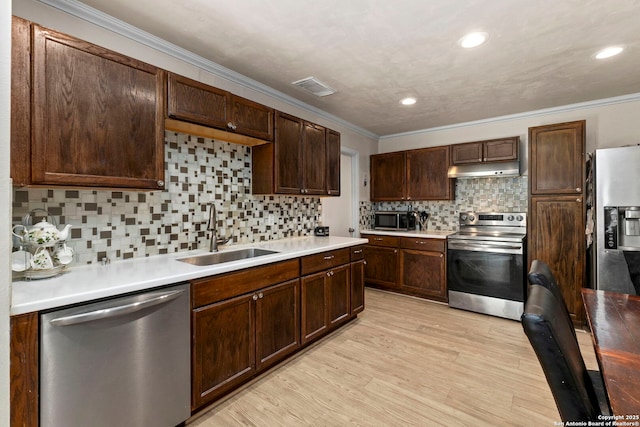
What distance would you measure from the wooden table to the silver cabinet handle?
1.77 meters

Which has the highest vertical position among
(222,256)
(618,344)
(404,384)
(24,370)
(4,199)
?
(4,199)

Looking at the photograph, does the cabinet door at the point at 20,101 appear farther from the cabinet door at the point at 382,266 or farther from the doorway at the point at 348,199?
the cabinet door at the point at 382,266

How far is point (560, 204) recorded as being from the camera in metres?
3.13

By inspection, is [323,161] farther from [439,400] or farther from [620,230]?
[620,230]

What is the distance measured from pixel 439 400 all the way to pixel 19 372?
7.29ft

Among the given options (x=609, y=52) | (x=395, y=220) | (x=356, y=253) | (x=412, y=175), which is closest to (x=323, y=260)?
(x=356, y=253)

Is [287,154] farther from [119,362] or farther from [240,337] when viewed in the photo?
[119,362]

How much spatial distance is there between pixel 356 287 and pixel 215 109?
220 centimetres

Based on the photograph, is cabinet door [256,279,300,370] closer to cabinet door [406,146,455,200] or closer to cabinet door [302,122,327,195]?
cabinet door [302,122,327,195]

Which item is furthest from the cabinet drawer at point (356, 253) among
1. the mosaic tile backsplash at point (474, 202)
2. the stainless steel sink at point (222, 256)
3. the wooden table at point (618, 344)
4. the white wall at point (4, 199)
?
the white wall at point (4, 199)

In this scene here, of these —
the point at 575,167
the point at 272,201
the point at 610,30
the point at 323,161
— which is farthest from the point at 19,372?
the point at 575,167

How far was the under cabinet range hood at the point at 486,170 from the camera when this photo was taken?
11.9ft

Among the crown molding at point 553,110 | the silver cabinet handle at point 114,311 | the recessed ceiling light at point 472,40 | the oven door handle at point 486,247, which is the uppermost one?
the recessed ceiling light at point 472,40

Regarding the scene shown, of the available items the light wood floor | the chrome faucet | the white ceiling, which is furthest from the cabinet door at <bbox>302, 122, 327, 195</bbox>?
the light wood floor
